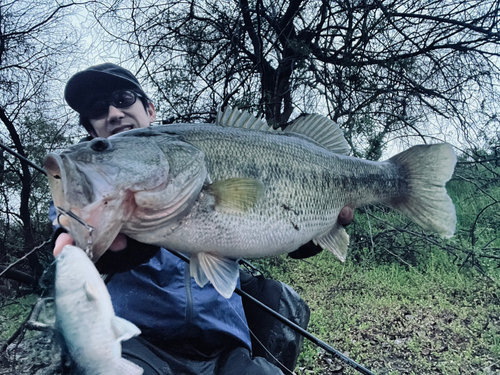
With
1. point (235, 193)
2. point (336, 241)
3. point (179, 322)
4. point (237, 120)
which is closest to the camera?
point (235, 193)

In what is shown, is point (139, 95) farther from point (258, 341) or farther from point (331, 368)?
point (331, 368)

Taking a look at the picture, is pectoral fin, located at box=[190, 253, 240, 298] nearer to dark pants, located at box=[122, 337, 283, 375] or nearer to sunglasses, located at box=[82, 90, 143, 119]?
dark pants, located at box=[122, 337, 283, 375]

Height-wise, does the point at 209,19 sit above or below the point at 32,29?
above

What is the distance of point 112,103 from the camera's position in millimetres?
2076

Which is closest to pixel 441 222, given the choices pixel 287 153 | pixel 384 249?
pixel 287 153

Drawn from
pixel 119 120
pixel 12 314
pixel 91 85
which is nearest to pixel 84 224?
pixel 119 120

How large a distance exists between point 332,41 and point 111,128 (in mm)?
2912

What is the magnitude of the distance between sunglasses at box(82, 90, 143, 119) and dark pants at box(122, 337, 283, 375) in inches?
48.5

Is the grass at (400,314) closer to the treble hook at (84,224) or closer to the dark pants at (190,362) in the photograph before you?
the dark pants at (190,362)

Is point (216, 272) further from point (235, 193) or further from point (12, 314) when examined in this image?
point (12, 314)

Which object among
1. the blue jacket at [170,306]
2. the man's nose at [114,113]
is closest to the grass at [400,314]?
the blue jacket at [170,306]

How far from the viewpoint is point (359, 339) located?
114 inches

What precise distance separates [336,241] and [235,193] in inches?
25.9

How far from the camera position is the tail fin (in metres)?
1.61
